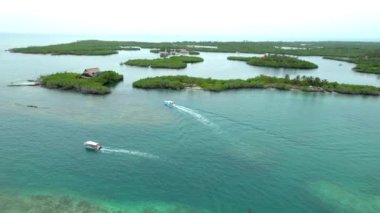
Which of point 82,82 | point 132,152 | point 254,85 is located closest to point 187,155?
point 132,152

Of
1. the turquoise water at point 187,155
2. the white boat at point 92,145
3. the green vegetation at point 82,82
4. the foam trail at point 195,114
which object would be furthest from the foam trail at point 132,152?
the green vegetation at point 82,82

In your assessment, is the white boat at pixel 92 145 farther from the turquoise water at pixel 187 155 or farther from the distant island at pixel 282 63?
the distant island at pixel 282 63

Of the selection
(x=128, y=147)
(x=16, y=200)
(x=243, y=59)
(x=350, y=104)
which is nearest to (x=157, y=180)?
(x=128, y=147)

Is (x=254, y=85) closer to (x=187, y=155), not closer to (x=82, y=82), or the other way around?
(x=82, y=82)

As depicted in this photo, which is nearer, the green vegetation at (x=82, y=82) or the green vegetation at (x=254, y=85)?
the green vegetation at (x=82, y=82)

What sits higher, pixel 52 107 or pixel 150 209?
pixel 52 107

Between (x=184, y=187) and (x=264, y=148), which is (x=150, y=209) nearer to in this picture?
(x=184, y=187)
